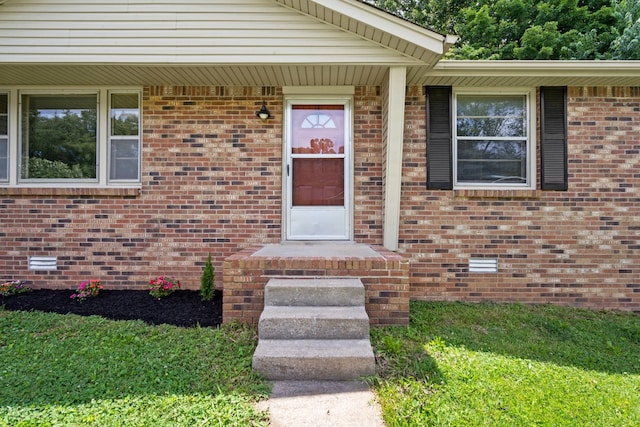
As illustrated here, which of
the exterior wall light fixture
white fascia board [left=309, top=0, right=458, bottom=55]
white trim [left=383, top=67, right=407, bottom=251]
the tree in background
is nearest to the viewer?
white fascia board [left=309, top=0, right=458, bottom=55]

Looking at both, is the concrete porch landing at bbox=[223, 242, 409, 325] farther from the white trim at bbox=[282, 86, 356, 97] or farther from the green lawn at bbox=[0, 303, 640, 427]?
the white trim at bbox=[282, 86, 356, 97]

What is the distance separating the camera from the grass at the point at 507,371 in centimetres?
226

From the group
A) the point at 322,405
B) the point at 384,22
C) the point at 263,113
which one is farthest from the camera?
the point at 263,113

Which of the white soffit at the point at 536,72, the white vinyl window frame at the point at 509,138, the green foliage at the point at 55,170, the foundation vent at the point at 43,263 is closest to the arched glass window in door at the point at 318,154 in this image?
the white soffit at the point at 536,72

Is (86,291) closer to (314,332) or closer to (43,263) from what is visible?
(43,263)

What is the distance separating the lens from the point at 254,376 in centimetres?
257

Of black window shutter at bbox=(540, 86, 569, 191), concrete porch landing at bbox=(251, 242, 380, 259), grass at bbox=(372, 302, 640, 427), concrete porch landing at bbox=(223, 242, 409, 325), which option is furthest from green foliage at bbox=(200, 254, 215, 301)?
black window shutter at bbox=(540, 86, 569, 191)

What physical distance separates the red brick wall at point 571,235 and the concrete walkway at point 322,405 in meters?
2.59

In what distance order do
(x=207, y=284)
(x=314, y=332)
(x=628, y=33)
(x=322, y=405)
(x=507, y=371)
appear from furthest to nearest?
(x=628, y=33) < (x=207, y=284) < (x=314, y=332) < (x=507, y=371) < (x=322, y=405)

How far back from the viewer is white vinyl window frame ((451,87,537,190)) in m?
4.90

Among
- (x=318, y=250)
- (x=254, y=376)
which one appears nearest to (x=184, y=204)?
(x=318, y=250)

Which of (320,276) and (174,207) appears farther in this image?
(174,207)

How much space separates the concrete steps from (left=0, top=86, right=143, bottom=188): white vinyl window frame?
120 inches

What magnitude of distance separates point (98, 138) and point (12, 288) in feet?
7.24
